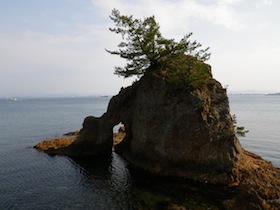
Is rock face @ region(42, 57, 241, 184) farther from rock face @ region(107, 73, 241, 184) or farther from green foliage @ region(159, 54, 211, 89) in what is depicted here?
green foliage @ region(159, 54, 211, 89)

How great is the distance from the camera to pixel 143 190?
23578mm

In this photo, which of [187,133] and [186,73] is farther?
[186,73]

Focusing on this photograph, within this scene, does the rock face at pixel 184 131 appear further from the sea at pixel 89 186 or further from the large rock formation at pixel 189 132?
the sea at pixel 89 186

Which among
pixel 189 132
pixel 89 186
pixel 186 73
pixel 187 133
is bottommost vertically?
pixel 89 186

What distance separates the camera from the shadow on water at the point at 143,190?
20797 mm

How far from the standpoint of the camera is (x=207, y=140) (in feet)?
87.7

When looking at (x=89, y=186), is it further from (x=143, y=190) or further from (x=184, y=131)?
(x=184, y=131)

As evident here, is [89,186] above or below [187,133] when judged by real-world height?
below

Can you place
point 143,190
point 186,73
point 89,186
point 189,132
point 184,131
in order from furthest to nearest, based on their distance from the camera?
point 186,73 → point 184,131 → point 189,132 → point 89,186 → point 143,190

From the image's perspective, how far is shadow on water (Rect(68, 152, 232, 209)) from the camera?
20797 millimetres

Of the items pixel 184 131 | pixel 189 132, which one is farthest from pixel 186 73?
pixel 189 132

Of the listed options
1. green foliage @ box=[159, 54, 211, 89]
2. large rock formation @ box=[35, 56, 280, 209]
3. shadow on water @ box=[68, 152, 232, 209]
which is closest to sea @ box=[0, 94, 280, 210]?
shadow on water @ box=[68, 152, 232, 209]

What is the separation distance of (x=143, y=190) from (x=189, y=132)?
306 inches

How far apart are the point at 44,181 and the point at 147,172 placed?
35.3ft
